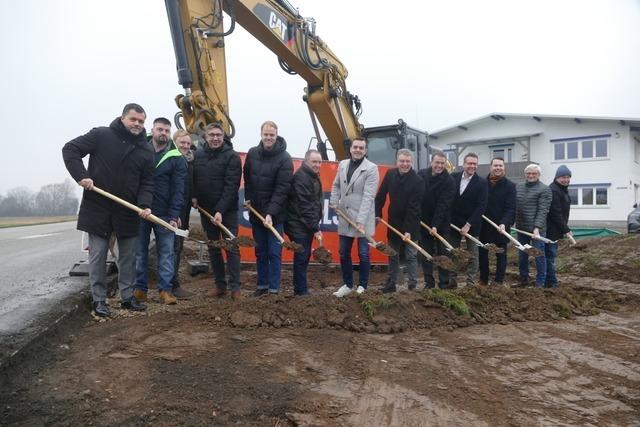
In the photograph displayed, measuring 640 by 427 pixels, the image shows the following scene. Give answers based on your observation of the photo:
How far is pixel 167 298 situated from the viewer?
5109 millimetres

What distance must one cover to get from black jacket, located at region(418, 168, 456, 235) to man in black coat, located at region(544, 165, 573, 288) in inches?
64.9

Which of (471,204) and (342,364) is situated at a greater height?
(471,204)

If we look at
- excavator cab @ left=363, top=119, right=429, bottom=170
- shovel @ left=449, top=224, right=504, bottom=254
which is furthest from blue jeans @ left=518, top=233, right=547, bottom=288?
excavator cab @ left=363, top=119, right=429, bottom=170

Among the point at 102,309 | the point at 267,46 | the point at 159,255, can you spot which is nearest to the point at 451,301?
the point at 159,255

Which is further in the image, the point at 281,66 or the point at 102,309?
the point at 281,66

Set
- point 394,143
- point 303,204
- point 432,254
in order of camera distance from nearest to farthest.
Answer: point 303,204
point 432,254
point 394,143

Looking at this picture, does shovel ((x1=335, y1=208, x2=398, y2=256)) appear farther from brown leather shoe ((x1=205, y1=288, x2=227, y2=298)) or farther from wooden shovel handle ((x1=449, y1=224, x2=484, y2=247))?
brown leather shoe ((x1=205, y1=288, x2=227, y2=298))

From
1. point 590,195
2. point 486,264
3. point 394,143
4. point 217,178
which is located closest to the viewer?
point 217,178

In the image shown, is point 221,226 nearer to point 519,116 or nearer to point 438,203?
point 438,203

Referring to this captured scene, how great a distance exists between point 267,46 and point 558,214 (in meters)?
5.17

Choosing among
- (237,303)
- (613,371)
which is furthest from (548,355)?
(237,303)

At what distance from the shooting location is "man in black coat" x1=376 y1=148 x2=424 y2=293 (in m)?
6.11

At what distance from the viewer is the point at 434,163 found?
6.37 metres

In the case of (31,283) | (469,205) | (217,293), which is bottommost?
(217,293)
